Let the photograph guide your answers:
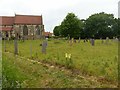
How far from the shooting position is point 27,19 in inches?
3629

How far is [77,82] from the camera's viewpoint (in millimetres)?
11352

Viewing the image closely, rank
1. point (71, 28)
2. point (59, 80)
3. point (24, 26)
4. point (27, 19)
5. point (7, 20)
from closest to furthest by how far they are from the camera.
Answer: point (59, 80) → point (71, 28) → point (24, 26) → point (27, 19) → point (7, 20)

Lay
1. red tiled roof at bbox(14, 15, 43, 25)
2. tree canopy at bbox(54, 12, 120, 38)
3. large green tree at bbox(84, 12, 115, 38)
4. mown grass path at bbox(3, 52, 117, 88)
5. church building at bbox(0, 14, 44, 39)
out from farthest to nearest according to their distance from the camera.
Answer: large green tree at bbox(84, 12, 115, 38) → red tiled roof at bbox(14, 15, 43, 25) → church building at bbox(0, 14, 44, 39) → tree canopy at bbox(54, 12, 120, 38) → mown grass path at bbox(3, 52, 117, 88)

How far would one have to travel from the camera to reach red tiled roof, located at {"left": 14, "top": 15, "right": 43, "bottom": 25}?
300 ft

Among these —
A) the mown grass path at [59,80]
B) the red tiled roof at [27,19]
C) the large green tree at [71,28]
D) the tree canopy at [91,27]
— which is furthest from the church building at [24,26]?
the mown grass path at [59,80]

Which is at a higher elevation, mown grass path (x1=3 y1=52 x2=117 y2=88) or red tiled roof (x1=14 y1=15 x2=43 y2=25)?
red tiled roof (x1=14 y1=15 x2=43 y2=25)

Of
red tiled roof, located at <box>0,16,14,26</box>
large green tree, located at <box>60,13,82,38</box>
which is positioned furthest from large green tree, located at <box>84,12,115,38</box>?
red tiled roof, located at <box>0,16,14,26</box>

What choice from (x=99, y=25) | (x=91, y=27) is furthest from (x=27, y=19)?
(x=99, y=25)

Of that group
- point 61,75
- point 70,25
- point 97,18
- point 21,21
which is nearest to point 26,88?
point 61,75

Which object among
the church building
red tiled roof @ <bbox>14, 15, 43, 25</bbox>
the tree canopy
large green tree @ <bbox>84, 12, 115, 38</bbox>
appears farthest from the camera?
large green tree @ <bbox>84, 12, 115, 38</bbox>

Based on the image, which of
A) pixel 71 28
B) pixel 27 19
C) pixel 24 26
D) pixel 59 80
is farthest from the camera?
pixel 27 19

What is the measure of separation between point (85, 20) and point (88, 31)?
856 cm

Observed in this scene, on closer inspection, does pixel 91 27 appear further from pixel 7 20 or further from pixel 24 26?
pixel 7 20

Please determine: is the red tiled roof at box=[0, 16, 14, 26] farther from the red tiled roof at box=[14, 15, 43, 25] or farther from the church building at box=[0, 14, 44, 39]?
the red tiled roof at box=[14, 15, 43, 25]
